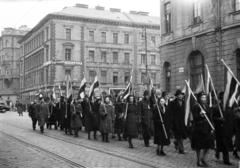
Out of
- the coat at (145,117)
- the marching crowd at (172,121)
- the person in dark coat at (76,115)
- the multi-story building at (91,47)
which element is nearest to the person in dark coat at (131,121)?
the marching crowd at (172,121)

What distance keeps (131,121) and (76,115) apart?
443cm

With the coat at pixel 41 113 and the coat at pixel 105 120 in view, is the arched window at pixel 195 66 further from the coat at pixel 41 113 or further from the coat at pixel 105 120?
the coat at pixel 105 120

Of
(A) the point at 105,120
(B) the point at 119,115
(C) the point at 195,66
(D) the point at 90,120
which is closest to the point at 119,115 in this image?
(B) the point at 119,115

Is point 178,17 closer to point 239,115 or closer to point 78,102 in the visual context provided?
point 78,102

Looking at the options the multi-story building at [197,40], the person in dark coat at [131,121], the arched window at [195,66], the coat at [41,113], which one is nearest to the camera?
the person in dark coat at [131,121]

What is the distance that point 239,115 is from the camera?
28.0 feet

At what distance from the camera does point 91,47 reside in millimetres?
61344

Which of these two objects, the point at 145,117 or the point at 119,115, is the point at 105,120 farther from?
the point at 145,117

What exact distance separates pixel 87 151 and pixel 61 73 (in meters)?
47.7

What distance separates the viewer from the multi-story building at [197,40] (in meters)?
19.5

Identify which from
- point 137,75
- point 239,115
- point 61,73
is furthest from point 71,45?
point 239,115

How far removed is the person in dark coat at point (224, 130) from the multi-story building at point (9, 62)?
84179 millimetres

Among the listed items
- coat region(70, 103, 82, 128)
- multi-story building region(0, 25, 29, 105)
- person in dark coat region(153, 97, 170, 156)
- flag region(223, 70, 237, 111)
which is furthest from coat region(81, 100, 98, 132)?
multi-story building region(0, 25, 29, 105)

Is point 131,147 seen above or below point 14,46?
below
